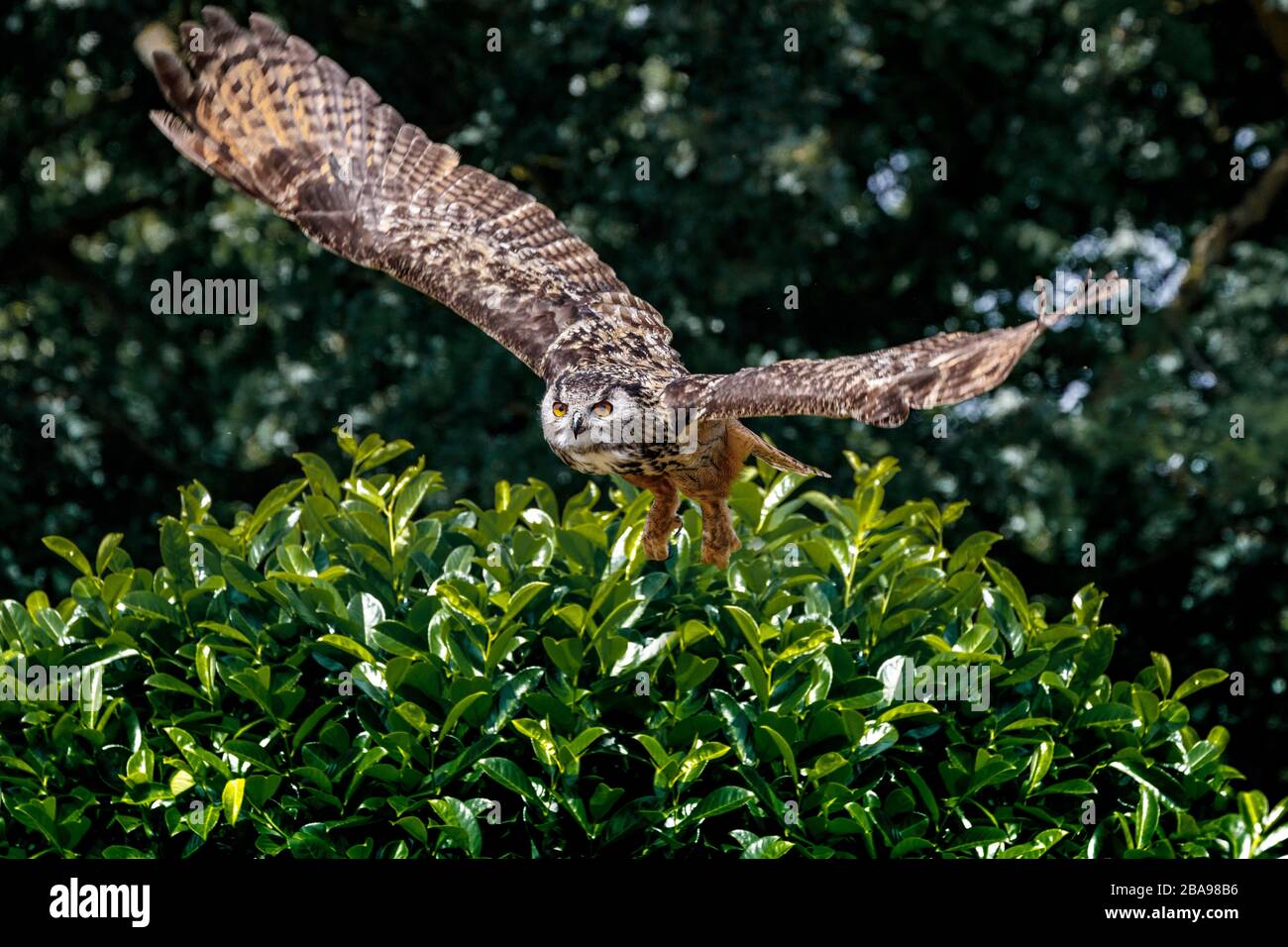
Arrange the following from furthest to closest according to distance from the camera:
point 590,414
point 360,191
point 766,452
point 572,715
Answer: point 360,191 → point 572,715 → point 766,452 → point 590,414

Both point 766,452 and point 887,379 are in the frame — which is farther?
point 766,452

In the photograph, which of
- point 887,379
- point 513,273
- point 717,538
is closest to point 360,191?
point 513,273

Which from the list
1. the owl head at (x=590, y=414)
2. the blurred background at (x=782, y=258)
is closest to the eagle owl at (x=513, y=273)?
the owl head at (x=590, y=414)

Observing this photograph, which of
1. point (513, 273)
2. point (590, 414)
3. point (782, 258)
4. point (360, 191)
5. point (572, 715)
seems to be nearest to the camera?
point (590, 414)

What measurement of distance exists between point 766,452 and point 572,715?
767 millimetres

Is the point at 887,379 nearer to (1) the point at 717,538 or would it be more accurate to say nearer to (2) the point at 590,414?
(2) the point at 590,414

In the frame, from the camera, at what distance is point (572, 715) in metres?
3.91

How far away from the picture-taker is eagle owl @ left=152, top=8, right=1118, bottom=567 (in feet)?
10.7

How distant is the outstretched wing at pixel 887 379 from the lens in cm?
304

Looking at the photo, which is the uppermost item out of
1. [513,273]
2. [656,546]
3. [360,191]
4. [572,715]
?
[360,191]

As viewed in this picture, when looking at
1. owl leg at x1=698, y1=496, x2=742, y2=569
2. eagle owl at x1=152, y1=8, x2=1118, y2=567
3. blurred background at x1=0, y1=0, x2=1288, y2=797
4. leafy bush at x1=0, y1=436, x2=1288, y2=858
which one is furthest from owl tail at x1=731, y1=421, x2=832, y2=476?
blurred background at x1=0, y1=0, x2=1288, y2=797

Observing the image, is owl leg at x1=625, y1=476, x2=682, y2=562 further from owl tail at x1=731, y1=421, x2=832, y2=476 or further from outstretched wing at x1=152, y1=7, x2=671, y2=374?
outstretched wing at x1=152, y1=7, x2=671, y2=374

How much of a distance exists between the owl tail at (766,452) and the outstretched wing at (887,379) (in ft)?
0.94

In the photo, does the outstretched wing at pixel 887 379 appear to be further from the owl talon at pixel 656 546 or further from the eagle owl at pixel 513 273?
the owl talon at pixel 656 546
